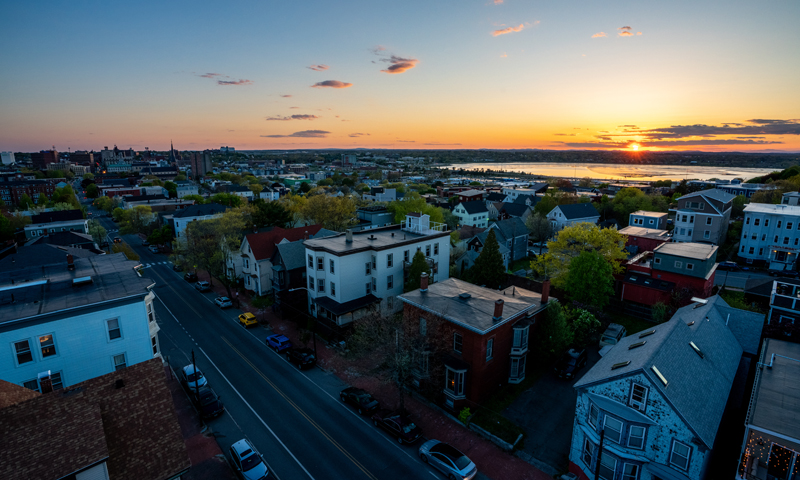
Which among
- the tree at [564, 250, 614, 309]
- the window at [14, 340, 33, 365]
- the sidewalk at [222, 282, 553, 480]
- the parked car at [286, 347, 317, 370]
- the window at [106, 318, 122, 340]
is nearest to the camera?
the window at [14, 340, 33, 365]

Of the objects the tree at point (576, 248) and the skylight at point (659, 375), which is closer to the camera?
the skylight at point (659, 375)

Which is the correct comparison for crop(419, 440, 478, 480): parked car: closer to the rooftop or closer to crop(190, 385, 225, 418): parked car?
the rooftop

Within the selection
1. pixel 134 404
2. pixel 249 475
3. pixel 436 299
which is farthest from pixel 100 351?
pixel 436 299

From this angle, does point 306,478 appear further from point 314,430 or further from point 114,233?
point 114,233

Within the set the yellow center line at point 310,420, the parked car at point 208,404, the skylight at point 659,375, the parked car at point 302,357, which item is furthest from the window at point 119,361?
the skylight at point 659,375

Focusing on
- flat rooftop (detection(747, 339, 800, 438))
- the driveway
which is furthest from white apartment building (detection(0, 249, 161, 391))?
flat rooftop (detection(747, 339, 800, 438))

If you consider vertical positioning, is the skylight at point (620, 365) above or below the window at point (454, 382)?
above

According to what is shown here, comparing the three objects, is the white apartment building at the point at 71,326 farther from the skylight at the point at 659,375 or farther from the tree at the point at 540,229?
the tree at the point at 540,229
